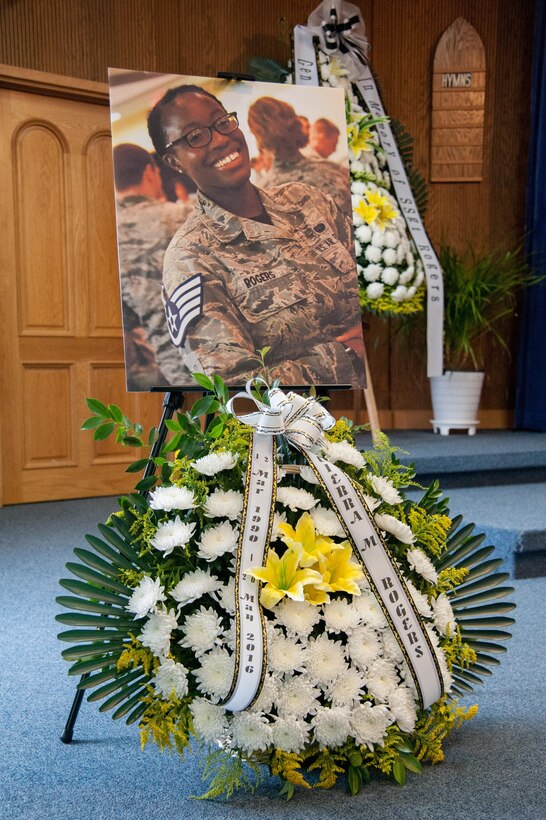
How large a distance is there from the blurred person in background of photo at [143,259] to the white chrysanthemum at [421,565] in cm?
71

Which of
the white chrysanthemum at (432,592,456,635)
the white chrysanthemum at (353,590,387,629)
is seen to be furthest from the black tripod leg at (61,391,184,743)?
the white chrysanthemum at (432,592,456,635)

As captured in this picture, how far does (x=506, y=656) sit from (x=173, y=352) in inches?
39.6

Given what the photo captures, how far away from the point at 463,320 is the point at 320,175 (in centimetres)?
222

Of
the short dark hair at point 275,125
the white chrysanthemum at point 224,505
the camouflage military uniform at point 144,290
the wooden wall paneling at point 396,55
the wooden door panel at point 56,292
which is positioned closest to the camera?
the white chrysanthemum at point 224,505

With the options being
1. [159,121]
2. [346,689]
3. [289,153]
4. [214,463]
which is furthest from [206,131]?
[346,689]

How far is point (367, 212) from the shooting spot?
3523mm

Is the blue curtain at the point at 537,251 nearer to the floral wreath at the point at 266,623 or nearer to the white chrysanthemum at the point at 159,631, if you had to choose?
the floral wreath at the point at 266,623

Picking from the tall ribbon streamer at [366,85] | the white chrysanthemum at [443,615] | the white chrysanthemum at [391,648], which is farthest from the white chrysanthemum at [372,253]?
the white chrysanthemum at [391,648]

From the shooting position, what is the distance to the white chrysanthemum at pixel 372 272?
3549 millimetres

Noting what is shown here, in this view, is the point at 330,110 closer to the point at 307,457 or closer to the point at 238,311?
the point at 238,311

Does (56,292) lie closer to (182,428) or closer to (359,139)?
(359,139)

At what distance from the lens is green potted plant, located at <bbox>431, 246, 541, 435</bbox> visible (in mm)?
4047

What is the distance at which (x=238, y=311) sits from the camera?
1.82 metres

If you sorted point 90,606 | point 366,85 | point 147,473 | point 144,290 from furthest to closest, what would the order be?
point 366,85 < point 144,290 < point 147,473 < point 90,606
